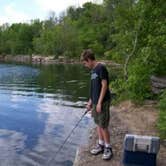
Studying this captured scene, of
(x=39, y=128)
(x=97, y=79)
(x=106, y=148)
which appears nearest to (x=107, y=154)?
(x=106, y=148)

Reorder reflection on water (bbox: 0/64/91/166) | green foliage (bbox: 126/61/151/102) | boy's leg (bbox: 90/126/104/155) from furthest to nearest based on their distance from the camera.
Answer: green foliage (bbox: 126/61/151/102) < reflection on water (bbox: 0/64/91/166) < boy's leg (bbox: 90/126/104/155)

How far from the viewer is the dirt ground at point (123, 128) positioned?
7832 mm

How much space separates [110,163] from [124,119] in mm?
4426

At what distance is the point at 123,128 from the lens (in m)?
10.6

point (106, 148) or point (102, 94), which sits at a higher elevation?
point (102, 94)

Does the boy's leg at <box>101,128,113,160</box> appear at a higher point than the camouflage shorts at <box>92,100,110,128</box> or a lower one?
lower

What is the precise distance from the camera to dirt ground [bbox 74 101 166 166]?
7832 millimetres

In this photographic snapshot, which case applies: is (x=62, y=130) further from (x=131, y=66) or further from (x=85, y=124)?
(x=131, y=66)

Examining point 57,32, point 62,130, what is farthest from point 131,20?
point 57,32

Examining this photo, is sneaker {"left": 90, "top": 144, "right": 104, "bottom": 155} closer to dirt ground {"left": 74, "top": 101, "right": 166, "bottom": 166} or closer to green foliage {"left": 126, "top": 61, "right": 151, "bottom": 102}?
dirt ground {"left": 74, "top": 101, "right": 166, "bottom": 166}

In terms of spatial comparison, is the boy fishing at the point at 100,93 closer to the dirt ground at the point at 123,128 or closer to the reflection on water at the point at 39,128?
the dirt ground at the point at 123,128

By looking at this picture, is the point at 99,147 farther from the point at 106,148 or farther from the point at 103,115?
the point at 103,115

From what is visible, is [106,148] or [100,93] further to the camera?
[106,148]

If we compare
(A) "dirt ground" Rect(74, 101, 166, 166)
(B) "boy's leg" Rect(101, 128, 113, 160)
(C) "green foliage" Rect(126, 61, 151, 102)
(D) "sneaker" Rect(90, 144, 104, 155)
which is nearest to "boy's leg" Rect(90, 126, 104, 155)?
(D) "sneaker" Rect(90, 144, 104, 155)
